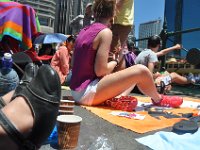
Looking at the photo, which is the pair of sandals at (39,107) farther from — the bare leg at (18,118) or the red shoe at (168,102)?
the red shoe at (168,102)

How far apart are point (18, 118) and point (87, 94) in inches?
81.3

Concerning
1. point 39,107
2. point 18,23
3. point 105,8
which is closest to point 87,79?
point 105,8

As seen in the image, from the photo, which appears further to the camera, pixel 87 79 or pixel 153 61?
pixel 153 61

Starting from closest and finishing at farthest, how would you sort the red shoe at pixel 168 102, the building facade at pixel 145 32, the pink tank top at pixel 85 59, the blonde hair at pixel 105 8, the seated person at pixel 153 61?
the pink tank top at pixel 85 59 < the blonde hair at pixel 105 8 < the red shoe at pixel 168 102 < the seated person at pixel 153 61 < the building facade at pixel 145 32

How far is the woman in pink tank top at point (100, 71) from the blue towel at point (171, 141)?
100 cm

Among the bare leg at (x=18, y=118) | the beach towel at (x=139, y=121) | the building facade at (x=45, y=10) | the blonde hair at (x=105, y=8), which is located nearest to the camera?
the bare leg at (x=18, y=118)

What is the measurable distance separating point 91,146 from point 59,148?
0.69ft

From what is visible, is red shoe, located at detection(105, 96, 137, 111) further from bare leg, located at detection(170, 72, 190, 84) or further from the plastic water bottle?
bare leg, located at detection(170, 72, 190, 84)

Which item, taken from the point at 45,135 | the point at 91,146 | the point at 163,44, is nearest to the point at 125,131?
the point at 91,146

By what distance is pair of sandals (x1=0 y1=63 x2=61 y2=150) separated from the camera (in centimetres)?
108

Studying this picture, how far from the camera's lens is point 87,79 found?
321cm

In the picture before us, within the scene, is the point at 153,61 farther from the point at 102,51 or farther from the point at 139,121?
the point at 139,121

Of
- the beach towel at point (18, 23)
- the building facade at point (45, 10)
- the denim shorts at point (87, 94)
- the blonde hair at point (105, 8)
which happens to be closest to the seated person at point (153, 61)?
the blonde hair at point (105, 8)

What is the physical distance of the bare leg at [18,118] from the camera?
105cm
